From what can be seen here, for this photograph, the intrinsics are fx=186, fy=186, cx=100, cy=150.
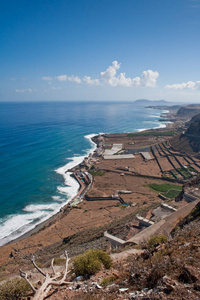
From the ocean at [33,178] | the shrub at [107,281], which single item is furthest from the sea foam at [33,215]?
the shrub at [107,281]

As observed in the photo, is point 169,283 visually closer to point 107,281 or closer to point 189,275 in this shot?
point 189,275

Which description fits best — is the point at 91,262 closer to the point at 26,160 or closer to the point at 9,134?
the point at 26,160

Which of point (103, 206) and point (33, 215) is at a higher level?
point (103, 206)

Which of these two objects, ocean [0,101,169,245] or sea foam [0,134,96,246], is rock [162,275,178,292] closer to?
sea foam [0,134,96,246]

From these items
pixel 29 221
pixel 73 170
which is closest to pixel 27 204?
pixel 29 221

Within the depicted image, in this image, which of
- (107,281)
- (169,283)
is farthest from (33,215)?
(169,283)

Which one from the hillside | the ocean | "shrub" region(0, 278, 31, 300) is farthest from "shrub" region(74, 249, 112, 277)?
the hillside

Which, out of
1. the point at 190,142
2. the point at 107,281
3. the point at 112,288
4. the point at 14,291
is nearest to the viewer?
the point at 112,288

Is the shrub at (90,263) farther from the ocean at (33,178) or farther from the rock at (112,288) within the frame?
the ocean at (33,178)
